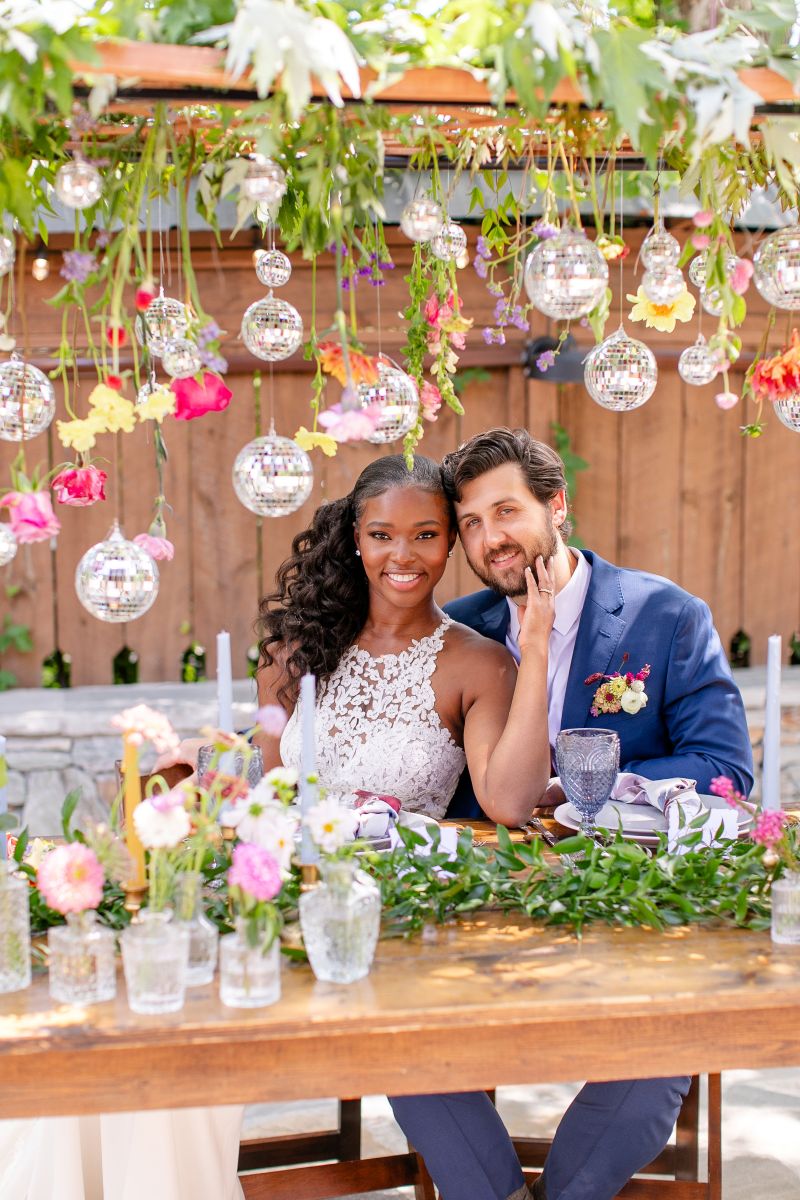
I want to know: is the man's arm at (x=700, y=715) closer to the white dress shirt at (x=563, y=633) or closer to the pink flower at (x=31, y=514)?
the white dress shirt at (x=563, y=633)

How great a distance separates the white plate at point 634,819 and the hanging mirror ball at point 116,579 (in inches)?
33.4

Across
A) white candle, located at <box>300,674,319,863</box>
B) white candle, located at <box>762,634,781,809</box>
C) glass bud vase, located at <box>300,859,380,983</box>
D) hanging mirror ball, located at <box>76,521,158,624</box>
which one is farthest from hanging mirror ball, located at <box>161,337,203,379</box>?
white candle, located at <box>762,634,781,809</box>

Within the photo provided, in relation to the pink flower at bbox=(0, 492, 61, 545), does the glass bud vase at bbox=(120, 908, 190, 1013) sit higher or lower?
lower

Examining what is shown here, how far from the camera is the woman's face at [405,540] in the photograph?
2.63 m

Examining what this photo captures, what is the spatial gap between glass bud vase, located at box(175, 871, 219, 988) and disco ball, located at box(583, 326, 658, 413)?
97 centimetres

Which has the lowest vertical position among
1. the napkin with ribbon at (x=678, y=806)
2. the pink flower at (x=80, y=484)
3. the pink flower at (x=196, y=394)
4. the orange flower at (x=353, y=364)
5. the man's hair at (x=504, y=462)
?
the napkin with ribbon at (x=678, y=806)

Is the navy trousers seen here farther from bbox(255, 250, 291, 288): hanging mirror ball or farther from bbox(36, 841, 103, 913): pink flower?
bbox(255, 250, 291, 288): hanging mirror ball

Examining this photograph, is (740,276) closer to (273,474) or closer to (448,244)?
(448,244)

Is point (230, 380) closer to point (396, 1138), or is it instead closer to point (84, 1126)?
point (396, 1138)

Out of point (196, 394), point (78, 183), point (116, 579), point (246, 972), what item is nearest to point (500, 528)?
point (196, 394)

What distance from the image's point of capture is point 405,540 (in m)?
2.64

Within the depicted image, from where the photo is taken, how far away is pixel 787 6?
5.58 ft

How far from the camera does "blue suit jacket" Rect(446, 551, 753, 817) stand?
270 cm

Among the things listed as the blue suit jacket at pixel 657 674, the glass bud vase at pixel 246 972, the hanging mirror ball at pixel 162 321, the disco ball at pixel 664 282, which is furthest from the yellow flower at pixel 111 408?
the blue suit jacket at pixel 657 674
